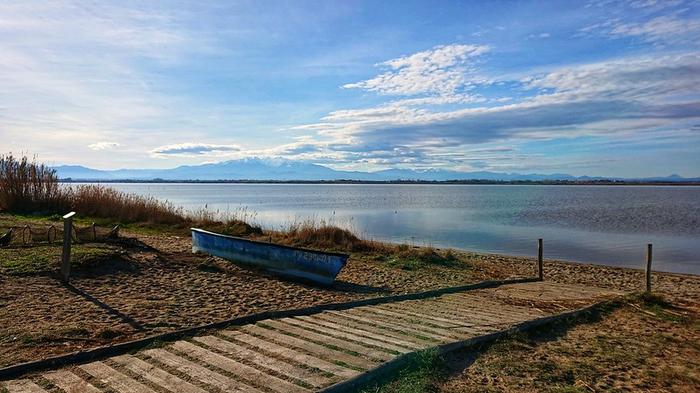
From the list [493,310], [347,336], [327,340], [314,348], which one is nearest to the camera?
[314,348]

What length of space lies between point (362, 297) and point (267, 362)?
176 inches

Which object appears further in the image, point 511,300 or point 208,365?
point 511,300

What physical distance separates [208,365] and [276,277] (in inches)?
234

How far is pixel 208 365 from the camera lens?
470 cm

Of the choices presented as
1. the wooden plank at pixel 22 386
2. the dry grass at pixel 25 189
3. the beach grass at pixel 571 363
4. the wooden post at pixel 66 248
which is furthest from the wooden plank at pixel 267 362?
the dry grass at pixel 25 189

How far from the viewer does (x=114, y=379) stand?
14.3ft

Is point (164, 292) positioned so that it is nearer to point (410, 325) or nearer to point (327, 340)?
point (327, 340)

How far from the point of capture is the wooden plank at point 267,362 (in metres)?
4.39

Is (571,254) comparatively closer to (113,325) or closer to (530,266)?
(530,266)

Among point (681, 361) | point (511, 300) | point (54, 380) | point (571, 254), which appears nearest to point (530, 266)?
point (571, 254)

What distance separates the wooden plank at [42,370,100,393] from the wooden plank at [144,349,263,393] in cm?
69

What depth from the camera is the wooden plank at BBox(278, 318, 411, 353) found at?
5.28 m

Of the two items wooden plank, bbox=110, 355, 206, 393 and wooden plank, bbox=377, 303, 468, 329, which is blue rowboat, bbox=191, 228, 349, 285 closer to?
wooden plank, bbox=377, 303, 468, 329

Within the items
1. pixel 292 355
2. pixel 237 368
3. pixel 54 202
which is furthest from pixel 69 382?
pixel 54 202
